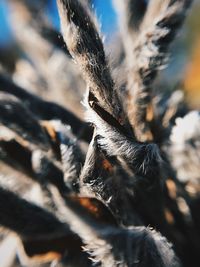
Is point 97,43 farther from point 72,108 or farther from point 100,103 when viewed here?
point 72,108

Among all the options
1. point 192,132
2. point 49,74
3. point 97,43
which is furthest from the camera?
point 49,74

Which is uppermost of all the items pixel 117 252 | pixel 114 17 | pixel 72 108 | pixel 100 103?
pixel 114 17

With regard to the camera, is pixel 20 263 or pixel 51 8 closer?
pixel 20 263

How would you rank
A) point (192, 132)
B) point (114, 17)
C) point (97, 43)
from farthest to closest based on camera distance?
point (114, 17) < point (192, 132) < point (97, 43)

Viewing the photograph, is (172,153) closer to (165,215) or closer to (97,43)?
(165,215)

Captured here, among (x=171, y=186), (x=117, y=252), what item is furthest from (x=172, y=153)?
(x=117, y=252)

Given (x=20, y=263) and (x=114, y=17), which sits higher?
(x=114, y=17)

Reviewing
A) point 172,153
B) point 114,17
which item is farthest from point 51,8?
point 172,153
